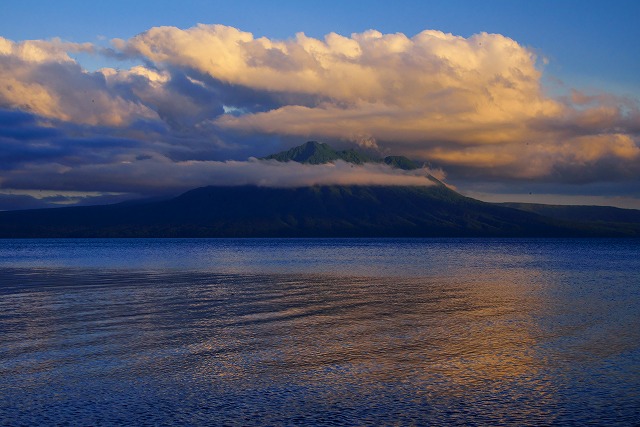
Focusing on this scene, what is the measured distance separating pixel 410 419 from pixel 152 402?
9.71 m

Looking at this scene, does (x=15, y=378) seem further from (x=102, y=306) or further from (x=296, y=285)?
(x=296, y=285)

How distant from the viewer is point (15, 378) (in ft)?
89.7

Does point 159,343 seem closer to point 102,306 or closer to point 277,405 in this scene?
point 277,405

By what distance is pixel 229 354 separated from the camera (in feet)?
106

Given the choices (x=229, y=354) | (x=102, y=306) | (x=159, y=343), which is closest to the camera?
(x=229, y=354)

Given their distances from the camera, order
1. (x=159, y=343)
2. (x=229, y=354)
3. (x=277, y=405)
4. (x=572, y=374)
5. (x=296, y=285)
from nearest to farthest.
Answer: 1. (x=277, y=405)
2. (x=572, y=374)
3. (x=229, y=354)
4. (x=159, y=343)
5. (x=296, y=285)

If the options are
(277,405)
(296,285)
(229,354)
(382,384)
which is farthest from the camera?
(296,285)

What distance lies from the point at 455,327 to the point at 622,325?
452 inches

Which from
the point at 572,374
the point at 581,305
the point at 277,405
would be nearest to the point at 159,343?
the point at 277,405

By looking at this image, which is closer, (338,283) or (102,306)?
(102,306)

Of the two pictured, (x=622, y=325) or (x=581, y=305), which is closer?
(x=622, y=325)

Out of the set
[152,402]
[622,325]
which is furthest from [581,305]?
[152,402]

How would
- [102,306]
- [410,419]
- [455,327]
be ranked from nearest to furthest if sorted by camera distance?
[410,419] < [455,327] < [102,306]

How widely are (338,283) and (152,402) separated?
167 feet
